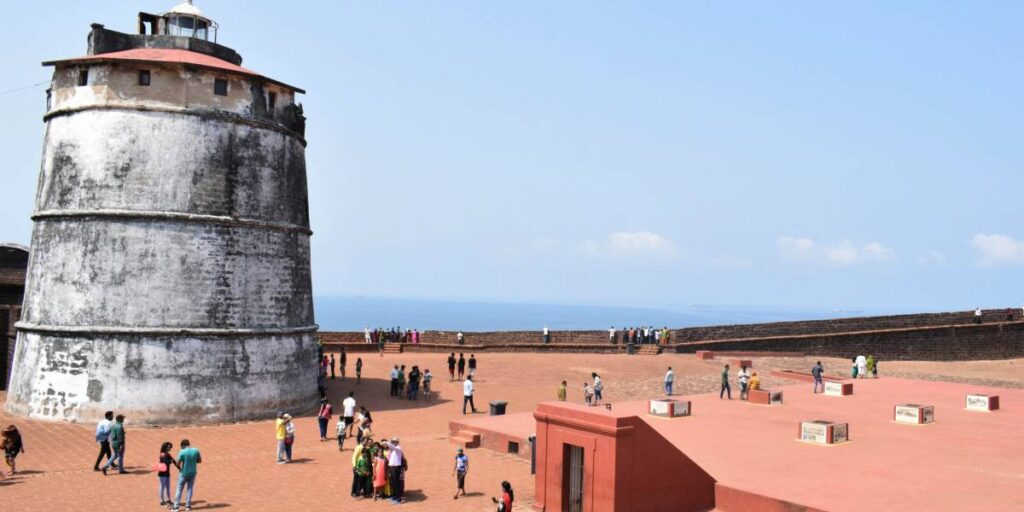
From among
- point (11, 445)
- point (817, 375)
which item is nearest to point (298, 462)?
point (11, 445)

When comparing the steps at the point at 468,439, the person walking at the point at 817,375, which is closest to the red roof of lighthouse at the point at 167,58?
the steps at the point at 468,439

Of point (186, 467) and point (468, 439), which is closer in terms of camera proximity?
point (186, 467)

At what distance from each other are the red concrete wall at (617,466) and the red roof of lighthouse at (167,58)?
1291cm

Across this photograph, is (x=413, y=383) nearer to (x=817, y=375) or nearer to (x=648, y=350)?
(x=817, y=375)

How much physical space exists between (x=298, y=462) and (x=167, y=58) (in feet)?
35.7

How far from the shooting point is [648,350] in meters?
36.4

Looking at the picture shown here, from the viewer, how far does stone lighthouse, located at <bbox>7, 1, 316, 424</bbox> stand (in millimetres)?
18922

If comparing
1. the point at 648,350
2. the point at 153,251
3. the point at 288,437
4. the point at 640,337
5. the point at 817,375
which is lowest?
the point at 288,437

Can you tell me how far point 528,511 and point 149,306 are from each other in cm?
1153

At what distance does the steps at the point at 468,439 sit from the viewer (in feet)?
56.7

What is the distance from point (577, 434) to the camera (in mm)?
12078

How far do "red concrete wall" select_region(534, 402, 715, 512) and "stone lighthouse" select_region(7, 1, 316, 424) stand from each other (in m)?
10.4

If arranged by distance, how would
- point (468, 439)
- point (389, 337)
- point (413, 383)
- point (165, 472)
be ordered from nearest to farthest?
point (165, 472) → point (468, 439) → point (413, 383) → point (389, 337)

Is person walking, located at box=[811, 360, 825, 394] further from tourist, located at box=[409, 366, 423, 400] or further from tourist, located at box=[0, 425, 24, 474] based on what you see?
tourist, located at box=[0, 425, 24, 474]
